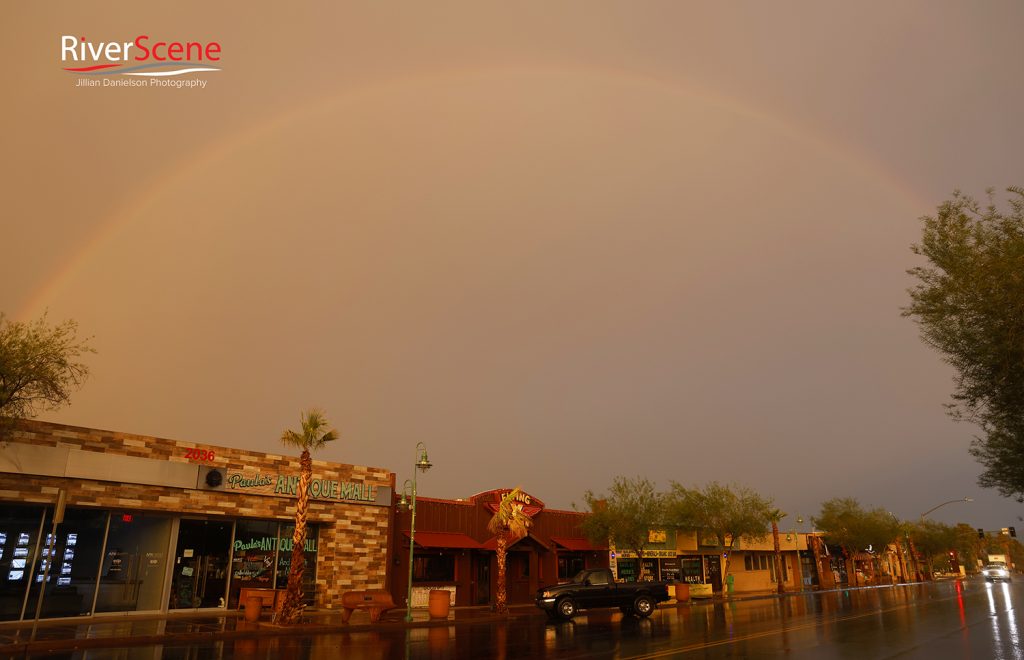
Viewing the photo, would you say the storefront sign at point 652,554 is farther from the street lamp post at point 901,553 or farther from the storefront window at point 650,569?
the street lamp post at point 901,553

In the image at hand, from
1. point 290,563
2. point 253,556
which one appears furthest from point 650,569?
point 253,556

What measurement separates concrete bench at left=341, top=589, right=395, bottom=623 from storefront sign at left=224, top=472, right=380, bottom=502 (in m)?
6.24

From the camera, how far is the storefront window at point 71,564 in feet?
74.0

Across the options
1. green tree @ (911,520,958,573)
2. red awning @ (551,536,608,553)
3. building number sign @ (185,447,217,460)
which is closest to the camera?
building number sign @ (185,447,217,460)

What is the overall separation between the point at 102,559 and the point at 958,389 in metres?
28.0

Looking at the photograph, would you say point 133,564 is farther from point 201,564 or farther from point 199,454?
point 199,454

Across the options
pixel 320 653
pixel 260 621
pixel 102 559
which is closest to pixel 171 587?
pixel 102 559

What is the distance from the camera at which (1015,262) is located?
12.3 meters

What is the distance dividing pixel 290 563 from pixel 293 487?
11.0 feet

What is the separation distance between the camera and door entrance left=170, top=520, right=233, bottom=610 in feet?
86.1

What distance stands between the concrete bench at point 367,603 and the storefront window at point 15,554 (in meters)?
10.5

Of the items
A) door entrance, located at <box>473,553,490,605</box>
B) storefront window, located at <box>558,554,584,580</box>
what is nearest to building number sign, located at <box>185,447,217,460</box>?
door entrance, located at <box>473,553,490,605</box>

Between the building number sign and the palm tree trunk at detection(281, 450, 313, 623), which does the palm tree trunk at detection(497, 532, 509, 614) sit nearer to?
the palm tree trunk at detection(281, 450, 313, 623)

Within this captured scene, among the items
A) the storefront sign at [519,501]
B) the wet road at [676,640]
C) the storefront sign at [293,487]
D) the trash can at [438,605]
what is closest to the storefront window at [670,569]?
the storefront sign at [519,501]
